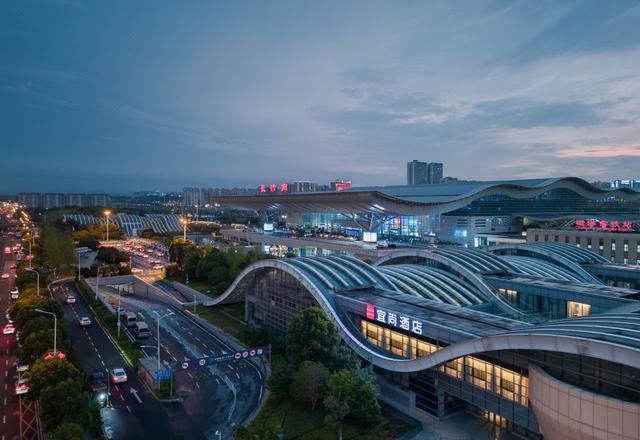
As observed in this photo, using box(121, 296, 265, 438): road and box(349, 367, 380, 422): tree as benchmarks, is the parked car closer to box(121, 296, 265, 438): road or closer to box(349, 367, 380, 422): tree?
box(121, 296, 265, 438): road

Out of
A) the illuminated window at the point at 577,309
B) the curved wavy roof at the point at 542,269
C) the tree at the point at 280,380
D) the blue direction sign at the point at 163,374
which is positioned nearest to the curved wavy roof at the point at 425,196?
the curved wavy roof at the point at 542,269

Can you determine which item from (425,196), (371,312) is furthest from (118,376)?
(425,196)

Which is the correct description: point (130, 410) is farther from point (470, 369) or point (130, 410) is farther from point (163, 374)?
point (470, 369)

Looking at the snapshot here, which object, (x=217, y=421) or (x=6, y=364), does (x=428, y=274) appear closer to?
(x=217, y=421)

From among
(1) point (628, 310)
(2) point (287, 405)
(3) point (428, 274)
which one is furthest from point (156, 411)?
(1) point (628, 310)

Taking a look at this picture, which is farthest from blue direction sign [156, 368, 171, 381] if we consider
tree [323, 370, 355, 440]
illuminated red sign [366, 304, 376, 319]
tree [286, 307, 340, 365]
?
illuminated red sign [366, 304, 376, 319]

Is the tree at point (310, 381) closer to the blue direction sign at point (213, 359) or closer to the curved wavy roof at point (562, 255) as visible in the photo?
the blue direction sign at point (213, 359)

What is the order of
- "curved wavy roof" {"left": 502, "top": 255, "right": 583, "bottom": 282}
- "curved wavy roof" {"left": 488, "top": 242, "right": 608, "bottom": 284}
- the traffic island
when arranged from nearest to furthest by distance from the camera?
the traffic island → "curved wavy roof" {"left": 502, "top": 255, "right": 583, "bottom": 282} → "curved wavy roof" {"left": 488, "top": 242, "right": 608, "bottom": 284}
